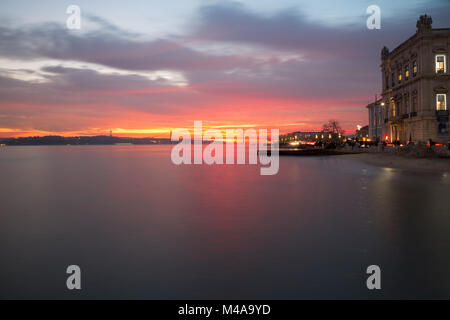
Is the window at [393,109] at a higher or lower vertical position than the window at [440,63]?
lower

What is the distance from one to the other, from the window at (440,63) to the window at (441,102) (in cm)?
423

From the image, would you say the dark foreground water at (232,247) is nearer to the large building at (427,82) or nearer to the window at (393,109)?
the large building at (427,82)

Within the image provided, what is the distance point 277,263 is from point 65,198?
17153mm

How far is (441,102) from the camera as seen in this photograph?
186 ft

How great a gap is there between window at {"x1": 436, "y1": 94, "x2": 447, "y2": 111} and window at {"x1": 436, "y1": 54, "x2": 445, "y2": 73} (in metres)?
4.23

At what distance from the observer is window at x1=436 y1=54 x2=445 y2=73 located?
55.9 meters

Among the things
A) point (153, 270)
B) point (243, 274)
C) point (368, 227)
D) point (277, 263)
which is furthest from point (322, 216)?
point (153, 270)

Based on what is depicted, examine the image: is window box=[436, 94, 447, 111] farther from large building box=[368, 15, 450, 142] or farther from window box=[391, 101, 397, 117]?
window box=[391, 101, 397, 117]

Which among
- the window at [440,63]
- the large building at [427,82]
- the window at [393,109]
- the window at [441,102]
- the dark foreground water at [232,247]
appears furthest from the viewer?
the window at [393,109]

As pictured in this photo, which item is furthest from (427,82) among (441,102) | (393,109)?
(393,109)

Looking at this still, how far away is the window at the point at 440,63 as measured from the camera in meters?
55.9

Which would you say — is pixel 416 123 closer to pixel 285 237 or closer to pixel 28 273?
pixel 285 237

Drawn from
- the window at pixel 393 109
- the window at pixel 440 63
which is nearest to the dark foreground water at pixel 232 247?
the window at pixel 440 63

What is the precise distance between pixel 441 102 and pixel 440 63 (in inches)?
260
